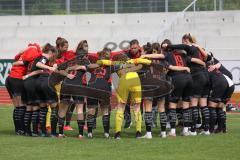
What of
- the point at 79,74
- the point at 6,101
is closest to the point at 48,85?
the point at 79,74

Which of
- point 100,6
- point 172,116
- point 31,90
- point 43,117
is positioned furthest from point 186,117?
point 100,6

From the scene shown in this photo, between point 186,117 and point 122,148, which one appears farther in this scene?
point 186,117

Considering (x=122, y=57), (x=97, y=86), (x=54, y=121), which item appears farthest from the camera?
(x=54, y=121)

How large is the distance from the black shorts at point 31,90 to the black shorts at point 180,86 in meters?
2.72

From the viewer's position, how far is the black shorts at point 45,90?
566 inches

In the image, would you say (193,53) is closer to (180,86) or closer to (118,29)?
(180,86)

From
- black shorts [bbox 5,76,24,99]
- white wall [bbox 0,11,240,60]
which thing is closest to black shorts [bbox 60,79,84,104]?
black shorts [bbox 5,76,24,99]

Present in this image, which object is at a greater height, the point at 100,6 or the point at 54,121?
the point at 100,6

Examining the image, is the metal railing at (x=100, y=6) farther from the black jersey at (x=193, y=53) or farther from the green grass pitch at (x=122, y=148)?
the green grass pitch at (x=122, y=148)

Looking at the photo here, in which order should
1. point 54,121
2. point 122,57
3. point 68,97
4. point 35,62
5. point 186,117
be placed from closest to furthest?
1. point 122,57
2. point 68,97
3. point 54,121
4. point 35,62
5. point 186,117

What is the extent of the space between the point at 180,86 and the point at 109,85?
1.43 meters

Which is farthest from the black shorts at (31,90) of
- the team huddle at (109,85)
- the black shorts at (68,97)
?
the black shorts at (68,97)

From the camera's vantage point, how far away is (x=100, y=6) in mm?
33406

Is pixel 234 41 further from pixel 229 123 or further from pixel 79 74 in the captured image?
pixel 79 74
